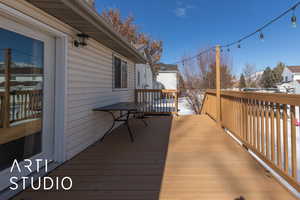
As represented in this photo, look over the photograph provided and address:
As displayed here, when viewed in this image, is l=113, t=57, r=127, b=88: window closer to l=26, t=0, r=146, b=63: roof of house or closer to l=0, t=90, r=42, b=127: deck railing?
l=26, t=0, r=146, b=63: roof of house

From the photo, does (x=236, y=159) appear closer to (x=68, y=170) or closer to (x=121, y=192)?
(x=121, y=192)

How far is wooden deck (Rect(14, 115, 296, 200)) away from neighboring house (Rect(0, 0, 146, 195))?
38 centimetres

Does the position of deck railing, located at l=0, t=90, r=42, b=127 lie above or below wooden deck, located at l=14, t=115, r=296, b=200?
above

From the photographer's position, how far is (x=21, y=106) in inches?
80.1

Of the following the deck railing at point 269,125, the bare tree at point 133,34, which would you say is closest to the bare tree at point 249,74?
the bare tree at point 133,34

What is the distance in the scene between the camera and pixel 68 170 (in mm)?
2301

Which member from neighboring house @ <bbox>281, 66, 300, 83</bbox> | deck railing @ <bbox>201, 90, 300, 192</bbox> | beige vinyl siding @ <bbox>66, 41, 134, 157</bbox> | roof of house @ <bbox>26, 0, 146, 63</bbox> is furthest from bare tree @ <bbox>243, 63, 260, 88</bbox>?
roof of house @ <bbox>26, 0, 146, 63</bbox>

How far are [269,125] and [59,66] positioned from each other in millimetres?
3383

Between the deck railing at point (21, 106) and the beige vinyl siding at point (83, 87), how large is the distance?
42 cm

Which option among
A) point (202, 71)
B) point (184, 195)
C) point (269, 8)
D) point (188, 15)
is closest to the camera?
point (184, 195)

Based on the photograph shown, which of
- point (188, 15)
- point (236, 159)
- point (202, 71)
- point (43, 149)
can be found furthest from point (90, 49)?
point (188, 15)

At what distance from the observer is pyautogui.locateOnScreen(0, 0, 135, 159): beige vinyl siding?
260cm

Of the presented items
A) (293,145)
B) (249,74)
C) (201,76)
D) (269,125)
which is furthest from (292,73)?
(293,145)

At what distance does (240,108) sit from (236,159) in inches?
38.7
